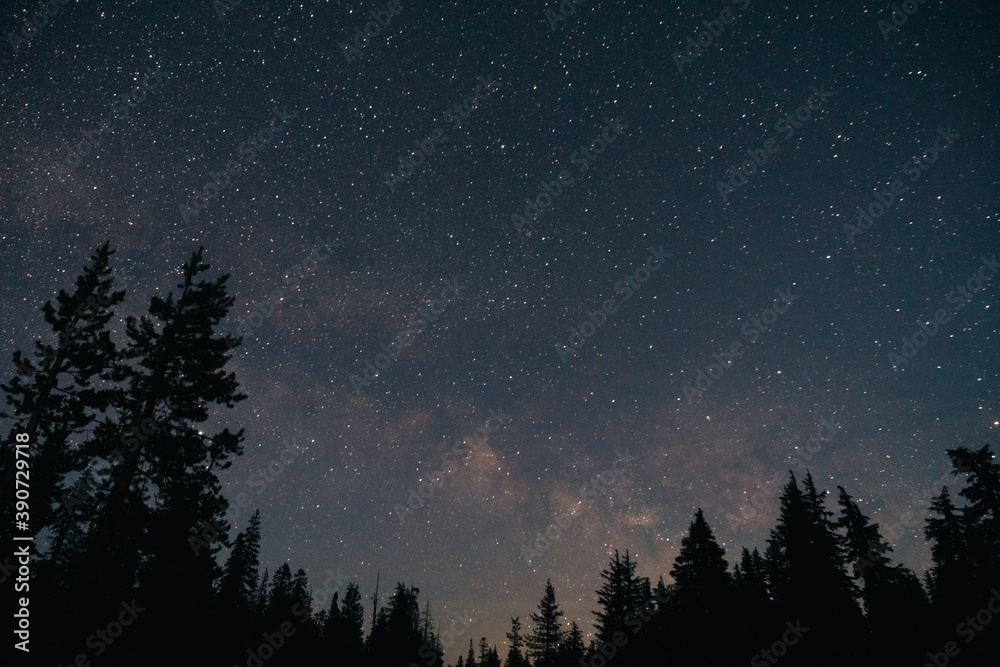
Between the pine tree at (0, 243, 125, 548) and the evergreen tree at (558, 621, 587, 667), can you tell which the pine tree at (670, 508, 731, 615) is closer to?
the evergreen tree at (558, 621, 587, 667)

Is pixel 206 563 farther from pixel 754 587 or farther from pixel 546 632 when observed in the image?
pixel 546 632

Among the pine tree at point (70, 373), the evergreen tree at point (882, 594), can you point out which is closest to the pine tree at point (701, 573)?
the evergreen tree at point (882, 594)

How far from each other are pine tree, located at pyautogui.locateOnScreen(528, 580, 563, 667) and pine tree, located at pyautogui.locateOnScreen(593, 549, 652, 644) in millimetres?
13753

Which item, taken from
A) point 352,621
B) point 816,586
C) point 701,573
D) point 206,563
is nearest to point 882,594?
Answer: point 816,586

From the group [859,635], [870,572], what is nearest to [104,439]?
[859,635]

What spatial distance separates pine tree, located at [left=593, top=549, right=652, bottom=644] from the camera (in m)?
36.9

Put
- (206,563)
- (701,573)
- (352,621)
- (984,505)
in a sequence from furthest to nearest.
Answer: (352,621) → (701,573) → (984,505) → (206,563)

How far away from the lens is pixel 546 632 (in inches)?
2124

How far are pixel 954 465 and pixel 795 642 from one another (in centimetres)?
1215

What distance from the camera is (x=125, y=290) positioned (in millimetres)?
20719

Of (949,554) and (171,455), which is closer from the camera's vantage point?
(171,455)

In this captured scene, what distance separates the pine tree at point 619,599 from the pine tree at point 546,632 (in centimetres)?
1375

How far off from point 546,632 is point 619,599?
813 inches

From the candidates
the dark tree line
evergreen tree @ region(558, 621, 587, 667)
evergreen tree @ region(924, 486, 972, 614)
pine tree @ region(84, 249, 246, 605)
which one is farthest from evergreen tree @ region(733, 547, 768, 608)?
pine tree @ region(84, 249, 246, 605)
